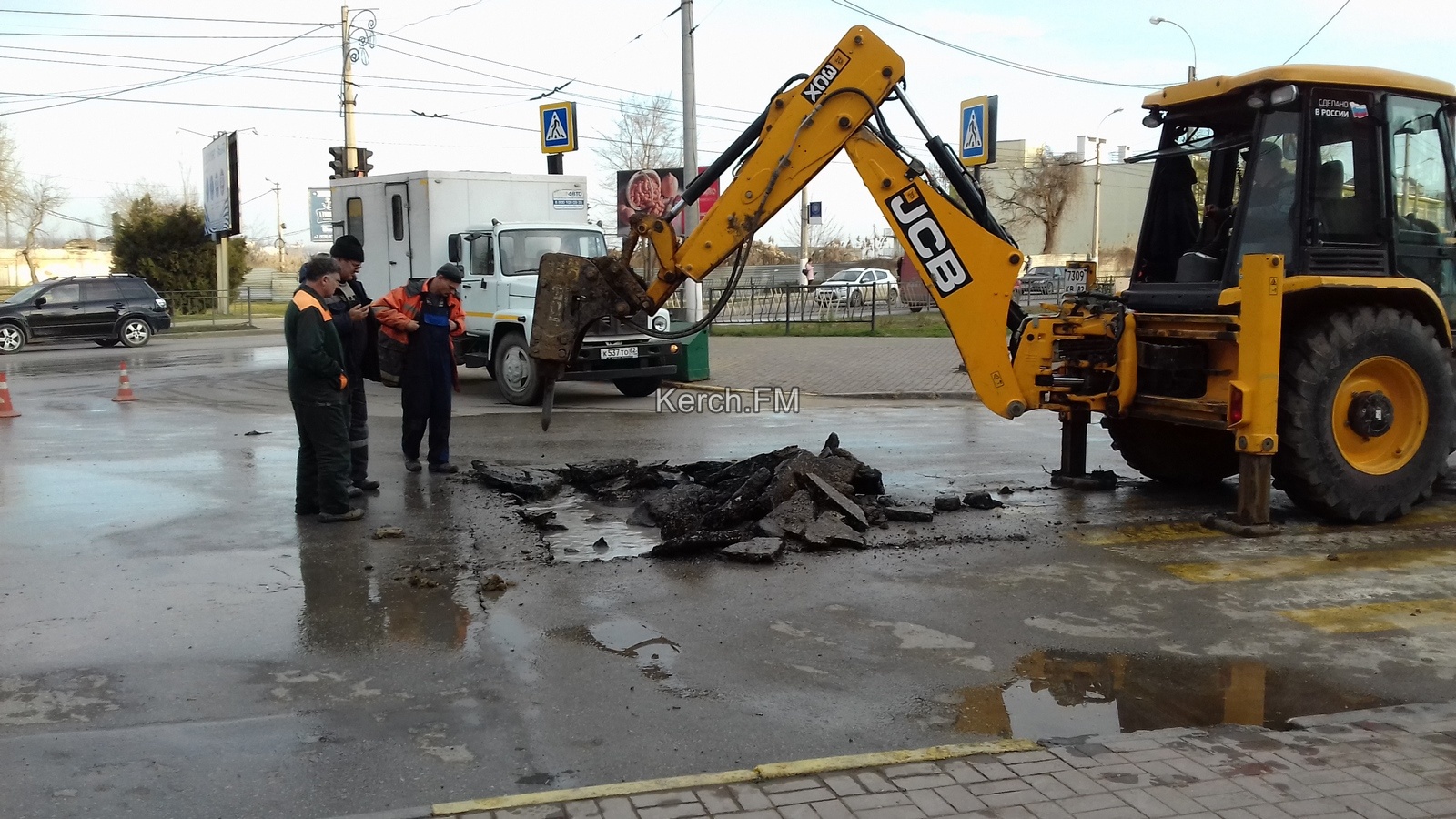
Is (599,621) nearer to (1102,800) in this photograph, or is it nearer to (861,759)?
(861,759)

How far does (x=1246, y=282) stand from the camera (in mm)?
7336

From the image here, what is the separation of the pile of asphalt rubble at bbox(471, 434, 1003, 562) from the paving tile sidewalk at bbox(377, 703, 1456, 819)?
304cm

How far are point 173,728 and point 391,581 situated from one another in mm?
2151

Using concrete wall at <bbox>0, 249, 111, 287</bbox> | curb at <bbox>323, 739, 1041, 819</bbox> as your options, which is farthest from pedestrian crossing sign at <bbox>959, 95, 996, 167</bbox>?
concrete wall at <bbox>0, 249, 111, 287</bbox>

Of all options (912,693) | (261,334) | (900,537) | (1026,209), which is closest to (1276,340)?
(900,537)

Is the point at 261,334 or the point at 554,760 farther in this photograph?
the point at 261,334

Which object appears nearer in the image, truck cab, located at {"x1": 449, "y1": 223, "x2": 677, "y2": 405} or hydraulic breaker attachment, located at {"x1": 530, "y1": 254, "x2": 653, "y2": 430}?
hydraulic breaker attachment, located at {"x1": 530, "y1": 254, "x2": 653, "y2": 430}

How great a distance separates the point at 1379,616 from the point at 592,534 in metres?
4.77

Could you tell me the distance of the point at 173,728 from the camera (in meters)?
4.54

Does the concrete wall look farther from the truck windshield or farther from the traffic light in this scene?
the truck windshield

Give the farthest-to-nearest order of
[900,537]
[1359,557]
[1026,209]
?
[1026,209] → [900,537] → [1359,557]

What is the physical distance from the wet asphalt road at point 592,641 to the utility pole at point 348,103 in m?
22.5

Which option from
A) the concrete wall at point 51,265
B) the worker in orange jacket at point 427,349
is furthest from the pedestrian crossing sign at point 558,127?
the concrete wall at point 51,265

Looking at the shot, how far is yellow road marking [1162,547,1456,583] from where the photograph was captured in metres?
6.77
